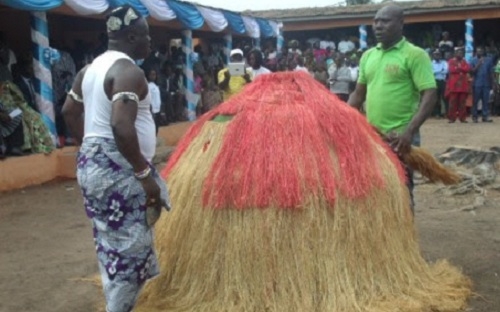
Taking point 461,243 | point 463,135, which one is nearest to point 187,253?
point 461,243

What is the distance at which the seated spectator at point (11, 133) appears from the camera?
27.8 ft

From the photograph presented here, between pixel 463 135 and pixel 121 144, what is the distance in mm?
11785

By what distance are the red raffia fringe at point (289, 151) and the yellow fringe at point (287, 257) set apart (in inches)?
2.7

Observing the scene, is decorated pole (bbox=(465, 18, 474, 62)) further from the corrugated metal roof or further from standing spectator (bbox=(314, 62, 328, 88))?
standing spectator (bbox=(314, 62, 328, 88))

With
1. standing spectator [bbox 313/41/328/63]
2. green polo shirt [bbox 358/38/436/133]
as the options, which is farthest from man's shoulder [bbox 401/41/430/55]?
standing spectator [bbox 313/41/328/63]

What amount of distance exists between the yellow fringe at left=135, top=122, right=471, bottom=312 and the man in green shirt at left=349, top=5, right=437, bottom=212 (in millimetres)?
587

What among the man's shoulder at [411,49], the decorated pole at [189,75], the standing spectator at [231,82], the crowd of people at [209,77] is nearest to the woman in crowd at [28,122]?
the crowd of people at [209,77]

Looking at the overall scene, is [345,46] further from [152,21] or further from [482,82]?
[152,21]

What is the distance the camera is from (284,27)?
2195 centimetres

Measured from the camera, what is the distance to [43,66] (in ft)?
30.8

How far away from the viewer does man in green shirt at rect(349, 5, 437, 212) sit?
435 cm

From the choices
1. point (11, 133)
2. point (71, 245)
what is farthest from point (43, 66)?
point (71, 245)

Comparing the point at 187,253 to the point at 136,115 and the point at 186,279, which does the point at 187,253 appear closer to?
the point at 186,279

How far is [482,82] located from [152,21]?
26.9ft
